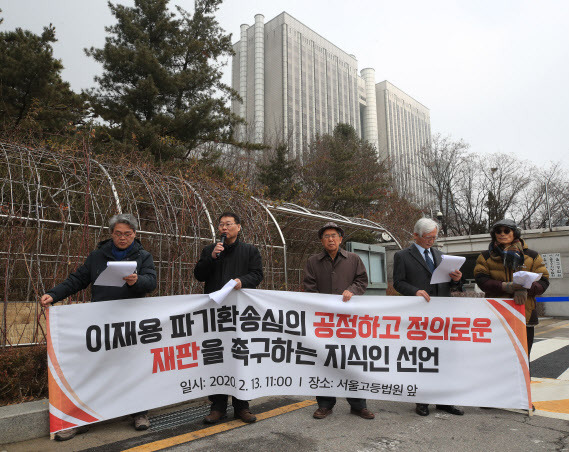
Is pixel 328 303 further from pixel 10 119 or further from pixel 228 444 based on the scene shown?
pixel 10 119

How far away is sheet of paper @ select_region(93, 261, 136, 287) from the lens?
3.47 meters

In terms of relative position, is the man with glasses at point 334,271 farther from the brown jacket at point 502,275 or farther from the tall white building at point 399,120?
the tall white building at point 399,120

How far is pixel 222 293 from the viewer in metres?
3.89

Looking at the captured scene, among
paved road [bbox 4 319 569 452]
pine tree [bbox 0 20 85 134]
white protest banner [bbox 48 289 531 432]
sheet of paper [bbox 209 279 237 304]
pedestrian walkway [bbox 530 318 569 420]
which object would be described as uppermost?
pine tree [bbox 0 20 85 134]

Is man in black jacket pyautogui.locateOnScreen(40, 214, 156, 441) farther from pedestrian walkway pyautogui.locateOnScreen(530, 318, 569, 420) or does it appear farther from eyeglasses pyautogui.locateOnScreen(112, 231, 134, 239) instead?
pedestrian walkway pyautogui.locateOnScreen(530, 318, 569, 420)

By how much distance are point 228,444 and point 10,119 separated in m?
12.7

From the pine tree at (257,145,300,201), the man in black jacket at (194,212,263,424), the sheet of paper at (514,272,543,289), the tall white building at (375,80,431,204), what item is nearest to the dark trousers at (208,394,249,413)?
the man in black jacket at (194,212,263,424)

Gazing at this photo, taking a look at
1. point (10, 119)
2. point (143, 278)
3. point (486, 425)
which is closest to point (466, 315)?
point (486, 425)

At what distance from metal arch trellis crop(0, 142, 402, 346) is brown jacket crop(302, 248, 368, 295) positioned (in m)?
2.45

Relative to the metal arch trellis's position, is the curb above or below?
below

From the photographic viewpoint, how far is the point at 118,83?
15.9 meters

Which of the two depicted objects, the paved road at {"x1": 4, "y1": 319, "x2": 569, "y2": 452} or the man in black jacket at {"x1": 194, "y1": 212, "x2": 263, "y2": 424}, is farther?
the man in black jacket at {"x1": 194, "y1": 212, "x2": 263, "y2": 424}

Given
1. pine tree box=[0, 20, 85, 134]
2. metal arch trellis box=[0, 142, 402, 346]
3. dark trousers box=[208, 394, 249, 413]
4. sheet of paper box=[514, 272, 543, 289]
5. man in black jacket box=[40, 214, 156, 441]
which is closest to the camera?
man in black jacket box=[40, 214, 156, 441]

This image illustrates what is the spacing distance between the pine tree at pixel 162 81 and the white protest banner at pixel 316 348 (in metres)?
10.8
